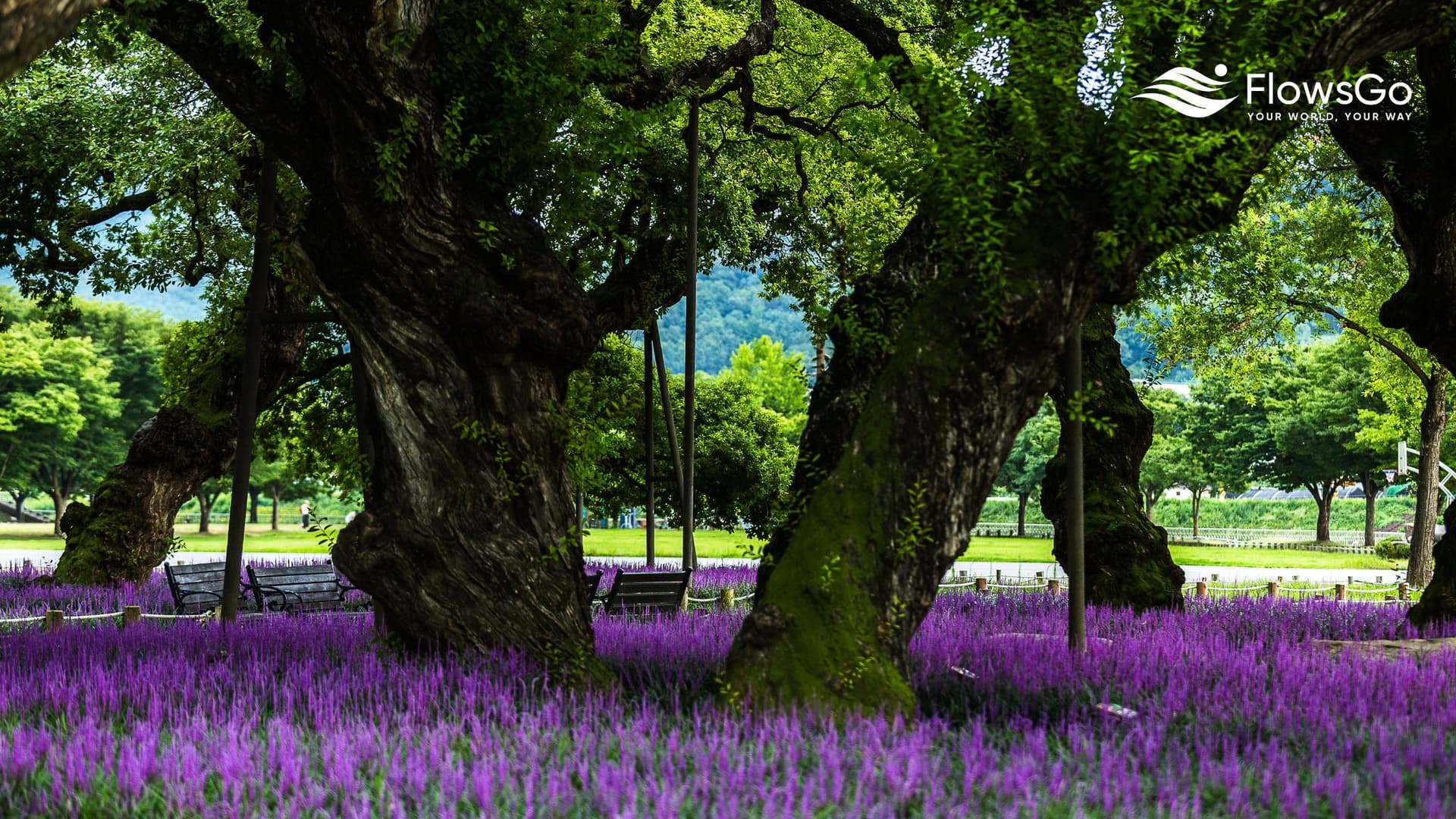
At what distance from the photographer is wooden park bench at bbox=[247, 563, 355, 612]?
1411 cm

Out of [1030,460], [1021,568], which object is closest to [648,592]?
[1021,568]

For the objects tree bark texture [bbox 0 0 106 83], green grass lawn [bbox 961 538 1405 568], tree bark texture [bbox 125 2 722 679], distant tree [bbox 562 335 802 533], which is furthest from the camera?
green grass lawn [bbox 961 538 1405 568]

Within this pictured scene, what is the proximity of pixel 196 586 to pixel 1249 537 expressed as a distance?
65700 mm

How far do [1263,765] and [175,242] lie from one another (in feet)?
57.2

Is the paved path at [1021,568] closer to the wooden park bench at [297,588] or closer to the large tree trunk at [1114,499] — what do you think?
the wooden park bench at [297,588]

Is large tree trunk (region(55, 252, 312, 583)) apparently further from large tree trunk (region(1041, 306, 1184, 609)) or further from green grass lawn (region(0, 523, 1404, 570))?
green grass lawn (region(0, 523, 1404, 570))

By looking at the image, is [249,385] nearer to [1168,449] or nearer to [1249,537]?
[1168,449]

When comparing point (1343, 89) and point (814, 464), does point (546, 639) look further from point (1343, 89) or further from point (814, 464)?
point (1343, 89)

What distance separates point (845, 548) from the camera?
6.08 meters

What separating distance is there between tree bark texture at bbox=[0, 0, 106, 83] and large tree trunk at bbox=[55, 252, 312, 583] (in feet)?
40.8

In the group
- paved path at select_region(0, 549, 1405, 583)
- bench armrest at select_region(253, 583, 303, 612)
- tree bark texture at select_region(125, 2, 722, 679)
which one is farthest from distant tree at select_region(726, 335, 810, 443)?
tree bark texture at select_region(125, 2, 722, 679)

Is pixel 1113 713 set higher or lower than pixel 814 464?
lower

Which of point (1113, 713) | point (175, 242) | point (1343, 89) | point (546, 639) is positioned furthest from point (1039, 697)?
point (175, 242)

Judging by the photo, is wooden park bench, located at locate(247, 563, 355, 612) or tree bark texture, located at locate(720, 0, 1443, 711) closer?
tree bark texture, located at locate(720, 0, 1443, 711)
